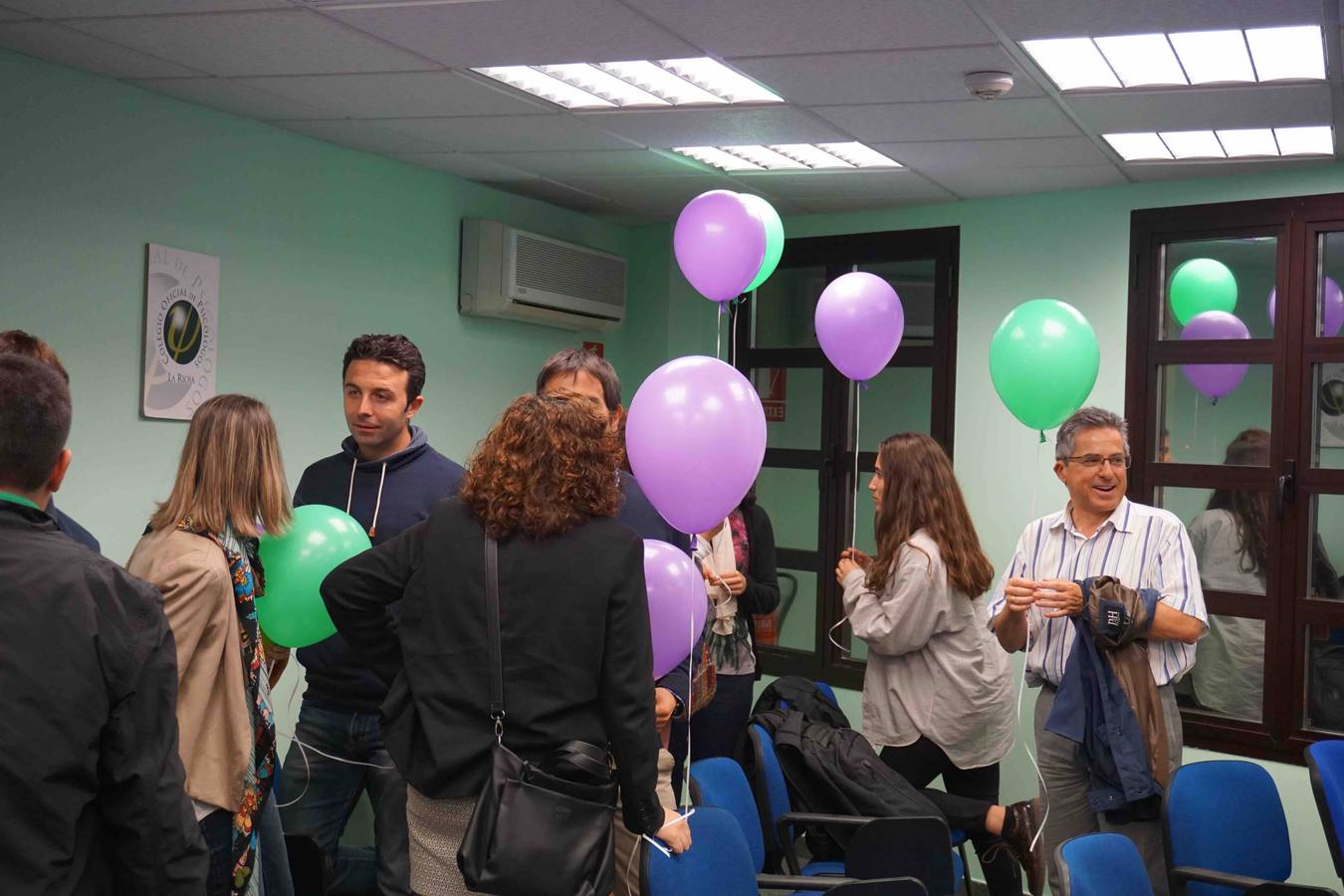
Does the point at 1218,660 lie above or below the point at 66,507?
below

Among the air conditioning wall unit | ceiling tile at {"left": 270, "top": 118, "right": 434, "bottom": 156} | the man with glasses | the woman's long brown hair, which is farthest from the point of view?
the air conditioning wall unit

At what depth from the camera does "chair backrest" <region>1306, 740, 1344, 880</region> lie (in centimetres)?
278

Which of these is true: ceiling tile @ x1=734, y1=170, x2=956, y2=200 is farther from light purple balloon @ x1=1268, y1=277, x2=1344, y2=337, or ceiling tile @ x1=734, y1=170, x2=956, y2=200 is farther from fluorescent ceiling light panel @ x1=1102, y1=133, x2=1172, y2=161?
light purple balloon @ x1=1268, y1=277, x2=1344, y2=337

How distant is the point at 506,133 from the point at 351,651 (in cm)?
206

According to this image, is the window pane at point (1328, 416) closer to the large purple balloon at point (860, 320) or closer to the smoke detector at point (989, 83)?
the large purple balloon at point (860, 320)

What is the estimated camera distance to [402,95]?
3584 millimetres

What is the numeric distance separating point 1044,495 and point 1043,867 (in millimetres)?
1697

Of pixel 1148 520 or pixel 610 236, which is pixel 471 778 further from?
pixel 610 236

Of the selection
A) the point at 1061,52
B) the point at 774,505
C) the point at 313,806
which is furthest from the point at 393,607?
the point at 774,505

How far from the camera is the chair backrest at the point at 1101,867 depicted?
2.26 metres

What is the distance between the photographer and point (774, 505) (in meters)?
5.60

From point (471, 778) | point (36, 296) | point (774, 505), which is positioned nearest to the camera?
point (471, 778)

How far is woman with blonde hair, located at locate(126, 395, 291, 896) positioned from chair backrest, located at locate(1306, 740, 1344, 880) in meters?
2.36

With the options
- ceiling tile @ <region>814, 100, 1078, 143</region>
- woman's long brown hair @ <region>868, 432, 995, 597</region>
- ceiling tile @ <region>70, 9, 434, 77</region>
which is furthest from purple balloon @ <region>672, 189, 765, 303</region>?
ceiling tile @ <region>70, 9, 434, 77</region>
